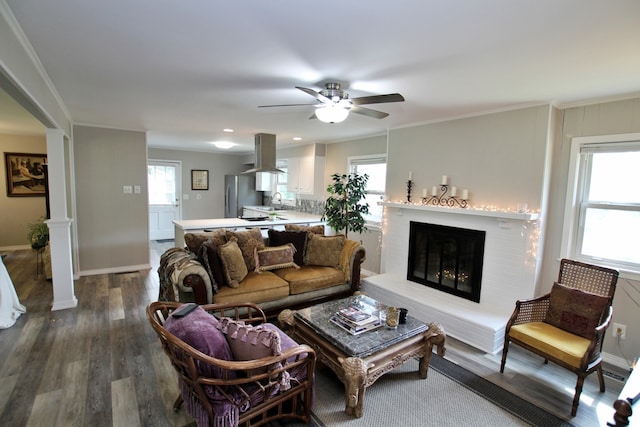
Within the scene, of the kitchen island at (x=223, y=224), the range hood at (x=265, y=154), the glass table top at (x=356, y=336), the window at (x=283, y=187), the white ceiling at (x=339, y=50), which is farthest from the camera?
the window at (x=283, y=187)

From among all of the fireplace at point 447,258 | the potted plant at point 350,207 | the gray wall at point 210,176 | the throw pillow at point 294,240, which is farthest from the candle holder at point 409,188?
the gray wall at point 210,176

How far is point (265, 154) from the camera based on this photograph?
4.96 m

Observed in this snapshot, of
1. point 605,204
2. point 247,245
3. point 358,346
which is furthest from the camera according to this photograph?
point 247,245

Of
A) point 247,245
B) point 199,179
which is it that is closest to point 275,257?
point 247,245

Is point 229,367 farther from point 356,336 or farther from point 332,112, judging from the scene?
point 332,112

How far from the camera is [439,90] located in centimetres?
269

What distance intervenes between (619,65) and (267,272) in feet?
11.3

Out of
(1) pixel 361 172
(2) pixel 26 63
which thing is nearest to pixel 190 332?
(2) pixel 26 63

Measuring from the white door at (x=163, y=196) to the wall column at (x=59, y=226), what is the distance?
4169mm

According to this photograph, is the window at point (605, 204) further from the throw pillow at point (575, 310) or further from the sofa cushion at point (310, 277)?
the sofa cushion at point (310, 277)

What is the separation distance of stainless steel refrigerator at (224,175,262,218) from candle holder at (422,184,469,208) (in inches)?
196

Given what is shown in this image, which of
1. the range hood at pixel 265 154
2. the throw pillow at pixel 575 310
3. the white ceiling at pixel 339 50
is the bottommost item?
the throw pillow at pixel 575 310

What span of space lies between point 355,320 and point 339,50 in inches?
76.5

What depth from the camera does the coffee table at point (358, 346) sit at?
2.03 metres
